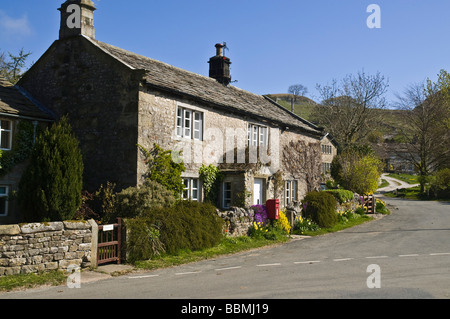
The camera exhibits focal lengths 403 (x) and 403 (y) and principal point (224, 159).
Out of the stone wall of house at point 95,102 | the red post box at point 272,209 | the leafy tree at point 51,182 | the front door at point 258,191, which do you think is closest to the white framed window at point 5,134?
the stone wall of house at point 95,102

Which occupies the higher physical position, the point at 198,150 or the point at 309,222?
the point at 198,150

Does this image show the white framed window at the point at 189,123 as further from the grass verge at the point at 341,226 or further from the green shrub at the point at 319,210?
the green shrub at the point at 319,210

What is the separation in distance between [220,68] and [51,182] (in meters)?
15.2

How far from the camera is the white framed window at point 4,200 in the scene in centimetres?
1462

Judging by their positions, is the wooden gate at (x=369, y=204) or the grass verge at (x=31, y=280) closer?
the grass verge at (x=31, y=280)

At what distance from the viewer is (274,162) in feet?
74.9

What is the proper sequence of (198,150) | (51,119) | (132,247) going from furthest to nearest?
(198,150)
(51,119)
(132,247)

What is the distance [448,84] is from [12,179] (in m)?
52.2

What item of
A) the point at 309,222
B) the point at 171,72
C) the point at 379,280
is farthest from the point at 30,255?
the point at 309,222

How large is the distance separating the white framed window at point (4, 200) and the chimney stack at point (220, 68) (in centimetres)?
1402

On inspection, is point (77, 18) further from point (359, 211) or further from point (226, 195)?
point (359, 211)

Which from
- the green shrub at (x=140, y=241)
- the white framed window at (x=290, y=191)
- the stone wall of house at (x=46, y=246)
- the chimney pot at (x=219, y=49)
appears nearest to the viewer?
the stone wall of house at (x=46, y=246)

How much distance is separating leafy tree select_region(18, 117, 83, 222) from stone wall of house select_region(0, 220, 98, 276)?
1.84 meters
